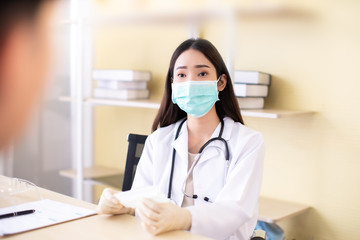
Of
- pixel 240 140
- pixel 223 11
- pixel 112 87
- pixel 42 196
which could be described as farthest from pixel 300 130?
pixel 42 196

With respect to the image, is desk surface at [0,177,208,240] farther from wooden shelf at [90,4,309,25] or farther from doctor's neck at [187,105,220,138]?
wooden shelf at [90,4,309,25]

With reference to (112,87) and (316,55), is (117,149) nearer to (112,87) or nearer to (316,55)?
(112,87)

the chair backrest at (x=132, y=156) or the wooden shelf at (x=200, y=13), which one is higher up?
the wooden shelf at (x=200, y=13)

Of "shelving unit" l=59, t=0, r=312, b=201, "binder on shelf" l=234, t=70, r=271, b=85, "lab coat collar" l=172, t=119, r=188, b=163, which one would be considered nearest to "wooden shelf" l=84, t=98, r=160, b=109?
"shelving unit" l=59, t=0, r=312, b=201

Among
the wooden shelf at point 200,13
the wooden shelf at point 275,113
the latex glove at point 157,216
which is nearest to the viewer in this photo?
the latex glove at point 157,216

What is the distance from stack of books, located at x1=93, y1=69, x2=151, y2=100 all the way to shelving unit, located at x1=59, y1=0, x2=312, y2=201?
2.6 inches

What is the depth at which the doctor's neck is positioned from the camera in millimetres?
1631

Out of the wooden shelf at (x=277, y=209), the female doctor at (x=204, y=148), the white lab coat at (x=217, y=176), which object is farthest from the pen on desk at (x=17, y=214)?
the wooden shelf at (x=277, y=209)

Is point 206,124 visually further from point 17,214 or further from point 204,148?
point 17,214

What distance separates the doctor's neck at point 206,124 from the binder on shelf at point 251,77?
1.95ft

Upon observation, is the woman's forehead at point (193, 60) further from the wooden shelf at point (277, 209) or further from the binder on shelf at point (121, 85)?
the binder on shelf at point (121, 85)

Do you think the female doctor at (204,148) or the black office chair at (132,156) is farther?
the black office chair at (132,156)

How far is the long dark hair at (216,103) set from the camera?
5.28 feet

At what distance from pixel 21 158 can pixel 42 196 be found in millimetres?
1703
